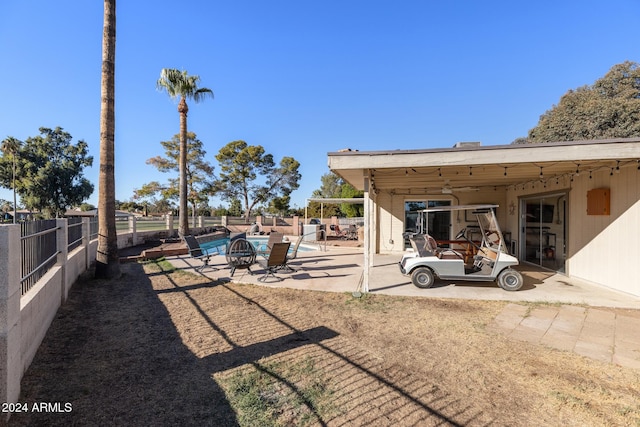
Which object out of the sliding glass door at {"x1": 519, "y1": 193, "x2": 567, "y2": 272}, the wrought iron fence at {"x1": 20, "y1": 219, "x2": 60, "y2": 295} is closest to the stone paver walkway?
the sliding glass door at {"x1": 519, "y1": 193, "x2": 567, "y2": 272}

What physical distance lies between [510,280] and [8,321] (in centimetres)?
708

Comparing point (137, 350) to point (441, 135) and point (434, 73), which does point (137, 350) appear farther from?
point (441, 135)

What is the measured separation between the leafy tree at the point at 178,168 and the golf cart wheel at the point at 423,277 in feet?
87.8

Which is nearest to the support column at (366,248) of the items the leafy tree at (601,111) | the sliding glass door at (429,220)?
the sliding glass door at (429,220)

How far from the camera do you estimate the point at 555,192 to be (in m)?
7.41

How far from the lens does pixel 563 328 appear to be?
3918 mm

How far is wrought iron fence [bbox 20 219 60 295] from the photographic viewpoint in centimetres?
323

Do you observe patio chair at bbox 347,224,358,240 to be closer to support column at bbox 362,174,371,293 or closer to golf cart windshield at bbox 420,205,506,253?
golf cart windshield at bbox 420,205,506,253

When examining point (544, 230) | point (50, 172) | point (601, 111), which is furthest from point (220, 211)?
point (601, 111)

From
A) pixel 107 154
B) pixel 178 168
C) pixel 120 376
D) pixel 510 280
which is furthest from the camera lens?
pixel 178 168

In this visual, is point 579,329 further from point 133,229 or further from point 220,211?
point 220,211

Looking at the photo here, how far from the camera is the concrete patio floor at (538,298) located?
3.52 metres

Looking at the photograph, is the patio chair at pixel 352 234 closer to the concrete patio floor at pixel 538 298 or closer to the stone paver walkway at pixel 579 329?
the concrete patio floor at pixel 538 298

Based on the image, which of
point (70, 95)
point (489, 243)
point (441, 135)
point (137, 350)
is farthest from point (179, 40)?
point (441, 135)
